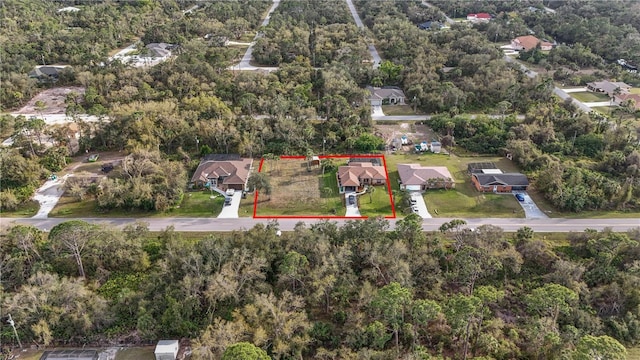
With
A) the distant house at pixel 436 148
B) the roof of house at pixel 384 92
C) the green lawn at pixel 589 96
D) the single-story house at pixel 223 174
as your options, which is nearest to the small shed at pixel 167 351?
the single-story house at pixel 223 174

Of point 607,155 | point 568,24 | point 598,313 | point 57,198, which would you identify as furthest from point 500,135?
point 568,24

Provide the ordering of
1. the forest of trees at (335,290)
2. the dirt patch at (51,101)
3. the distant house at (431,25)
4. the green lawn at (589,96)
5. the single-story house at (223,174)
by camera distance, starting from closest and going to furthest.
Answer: the forest of trees at (335,290)
the single-story house at (223,174)
the dirt patch at (51,101)
the green lawn at (589,96)
the distant house at (431,25)

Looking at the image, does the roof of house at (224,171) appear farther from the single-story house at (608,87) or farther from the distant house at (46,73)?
the single-story house at (608,87)

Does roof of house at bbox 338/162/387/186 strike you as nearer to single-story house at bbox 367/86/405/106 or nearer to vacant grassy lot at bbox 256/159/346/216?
vacant grassy lot at bbox 256/159/346/216

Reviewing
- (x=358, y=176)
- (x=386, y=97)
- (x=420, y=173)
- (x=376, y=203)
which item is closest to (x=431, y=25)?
(x=386, y=97)

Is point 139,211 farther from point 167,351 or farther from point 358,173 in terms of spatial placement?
point 358,173

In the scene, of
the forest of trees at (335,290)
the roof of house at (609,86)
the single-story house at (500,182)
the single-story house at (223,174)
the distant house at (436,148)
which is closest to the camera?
the forest of trees at (335,290)

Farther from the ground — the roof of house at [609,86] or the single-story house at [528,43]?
the single-story house at [528,43]

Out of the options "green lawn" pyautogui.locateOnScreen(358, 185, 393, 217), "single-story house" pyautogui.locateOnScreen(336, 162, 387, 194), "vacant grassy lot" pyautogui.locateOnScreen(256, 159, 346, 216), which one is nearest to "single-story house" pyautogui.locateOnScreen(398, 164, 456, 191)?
"single-story house" pyautogui.locateOnScreen(336, 162, 387, 194)
